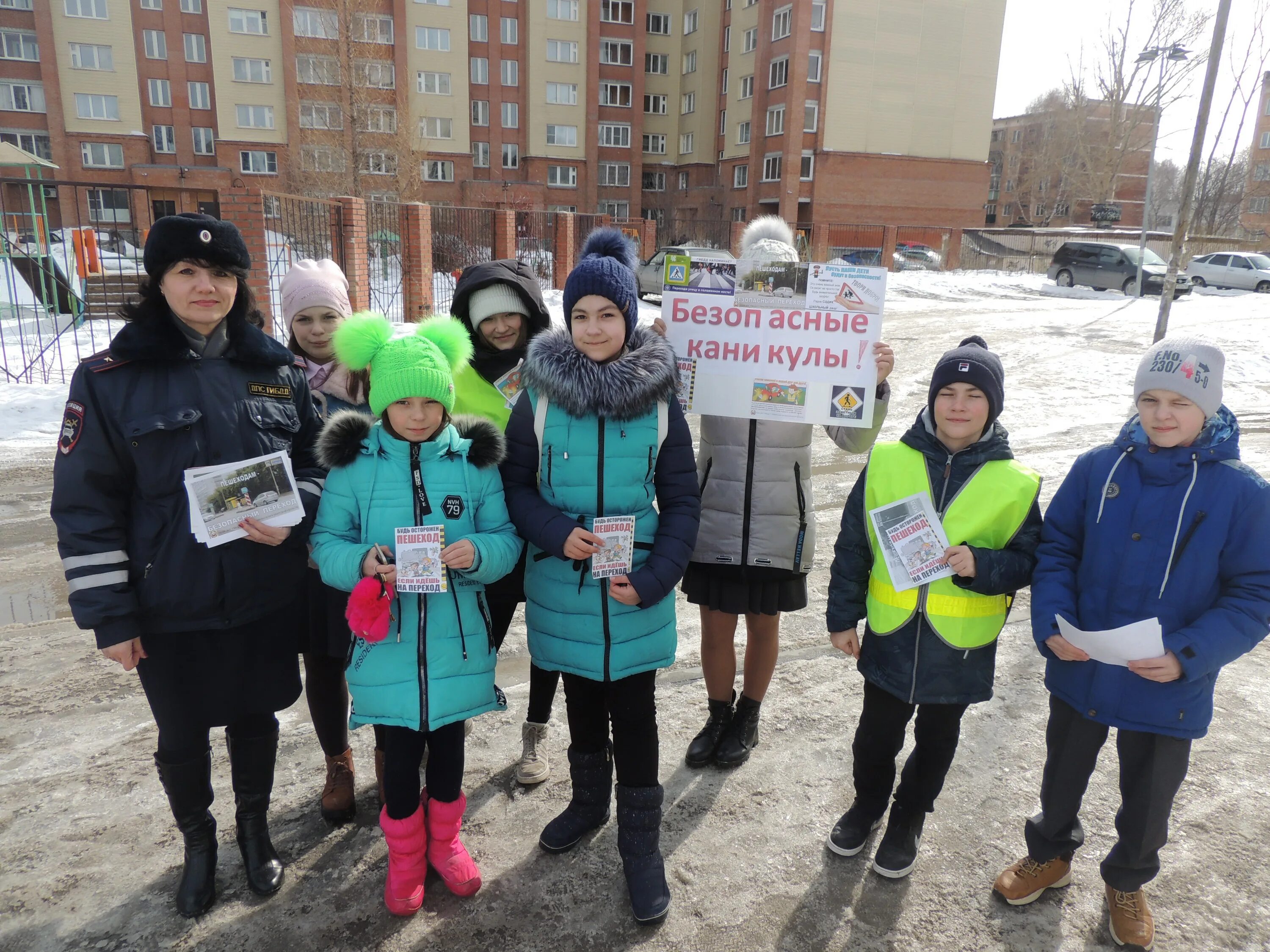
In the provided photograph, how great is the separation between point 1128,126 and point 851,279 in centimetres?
5248

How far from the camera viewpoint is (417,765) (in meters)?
2.56

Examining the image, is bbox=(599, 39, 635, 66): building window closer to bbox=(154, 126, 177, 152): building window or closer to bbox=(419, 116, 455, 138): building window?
bbox=(419, 116, 455, 138): building window

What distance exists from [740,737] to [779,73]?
4432 cm

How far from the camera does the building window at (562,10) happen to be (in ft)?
149

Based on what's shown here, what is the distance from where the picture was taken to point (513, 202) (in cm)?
4428

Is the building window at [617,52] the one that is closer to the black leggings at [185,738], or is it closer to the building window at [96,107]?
the building window at [96,107]

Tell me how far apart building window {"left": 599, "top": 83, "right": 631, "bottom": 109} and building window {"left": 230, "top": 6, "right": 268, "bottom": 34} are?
18.7m

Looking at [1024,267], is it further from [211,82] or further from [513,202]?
[211,82]

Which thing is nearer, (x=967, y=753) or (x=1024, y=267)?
(x=967, y=753)

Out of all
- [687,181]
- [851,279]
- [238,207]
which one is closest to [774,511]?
[851,279]

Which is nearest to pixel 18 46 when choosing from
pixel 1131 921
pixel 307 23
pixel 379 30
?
pixel 307 23

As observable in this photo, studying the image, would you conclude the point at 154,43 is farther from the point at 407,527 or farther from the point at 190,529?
the point at 407,527

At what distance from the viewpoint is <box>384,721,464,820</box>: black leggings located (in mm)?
2525

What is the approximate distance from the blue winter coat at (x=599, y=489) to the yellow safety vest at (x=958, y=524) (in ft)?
2.12
